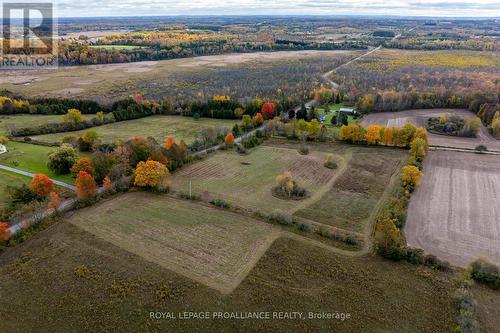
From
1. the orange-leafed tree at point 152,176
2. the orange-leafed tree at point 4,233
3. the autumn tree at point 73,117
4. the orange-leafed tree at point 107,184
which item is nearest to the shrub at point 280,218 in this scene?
the orange-leafed tree at point 152,176

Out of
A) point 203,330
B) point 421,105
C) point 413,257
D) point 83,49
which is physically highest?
point 83,49

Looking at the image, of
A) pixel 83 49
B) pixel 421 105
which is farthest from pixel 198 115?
pixel 83 49

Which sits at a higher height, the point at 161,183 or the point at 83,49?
the point at 83,49

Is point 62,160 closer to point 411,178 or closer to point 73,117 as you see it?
point 73,117

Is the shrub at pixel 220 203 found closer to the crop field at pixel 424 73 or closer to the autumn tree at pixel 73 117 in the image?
A: the autumn tree at pixel 73 117

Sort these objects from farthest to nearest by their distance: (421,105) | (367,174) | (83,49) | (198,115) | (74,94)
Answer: (83,49)
(74,94)
(421,105)
(198,115)
(367,174)

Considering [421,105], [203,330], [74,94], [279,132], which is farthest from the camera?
[74,94]

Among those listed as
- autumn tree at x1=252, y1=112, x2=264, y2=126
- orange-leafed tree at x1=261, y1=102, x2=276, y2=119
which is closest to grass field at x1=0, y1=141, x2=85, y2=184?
autumn tree at x1=252, y1=112, x2=264, y2=126

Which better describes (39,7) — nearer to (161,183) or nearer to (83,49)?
(161,183)

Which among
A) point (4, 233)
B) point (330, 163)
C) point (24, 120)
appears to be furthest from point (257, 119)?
point (4, 233)
